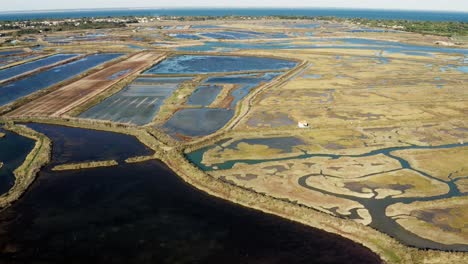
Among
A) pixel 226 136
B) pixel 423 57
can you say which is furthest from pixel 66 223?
pixel 423 57

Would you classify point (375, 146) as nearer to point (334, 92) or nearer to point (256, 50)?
point (334, 92)

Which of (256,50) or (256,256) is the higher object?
(256,50)

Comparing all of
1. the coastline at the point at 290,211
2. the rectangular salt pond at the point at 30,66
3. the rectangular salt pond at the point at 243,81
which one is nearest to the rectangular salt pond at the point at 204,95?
the rectangular salt pond at the point at 243,81

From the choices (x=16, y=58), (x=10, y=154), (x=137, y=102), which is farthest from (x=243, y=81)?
(x=16, y=58)

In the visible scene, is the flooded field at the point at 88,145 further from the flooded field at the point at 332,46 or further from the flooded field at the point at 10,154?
the flooded field at the point at 332,46

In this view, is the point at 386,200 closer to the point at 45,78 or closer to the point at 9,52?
the point at 45,78

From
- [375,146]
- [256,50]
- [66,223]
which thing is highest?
[256,50]

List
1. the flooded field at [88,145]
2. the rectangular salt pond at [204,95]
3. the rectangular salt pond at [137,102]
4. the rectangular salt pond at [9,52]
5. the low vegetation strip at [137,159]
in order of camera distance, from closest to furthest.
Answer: the low vegetation strip at [137,159], the flooded field at [88,145], the rectangular salt pond at [137,102], the rectangular salt pond at [204,95], the rectangular salt pond at [9,52]
